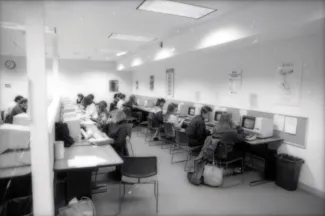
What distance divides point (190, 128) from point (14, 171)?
8.77 feet

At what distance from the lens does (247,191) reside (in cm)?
314

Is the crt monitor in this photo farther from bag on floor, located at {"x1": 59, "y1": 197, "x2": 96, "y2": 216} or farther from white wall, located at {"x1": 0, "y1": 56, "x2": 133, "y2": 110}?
white wall, located at {"x1": 0, "y1": 56, "x2": 133, "y2": 110}

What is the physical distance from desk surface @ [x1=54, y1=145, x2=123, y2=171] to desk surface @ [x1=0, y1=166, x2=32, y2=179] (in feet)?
0.82

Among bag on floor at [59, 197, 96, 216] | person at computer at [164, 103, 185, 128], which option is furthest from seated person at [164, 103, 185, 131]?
bag on floor at [59, 197, 96, 216]

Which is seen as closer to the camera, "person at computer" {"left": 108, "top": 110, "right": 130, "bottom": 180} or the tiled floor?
the tiled floor

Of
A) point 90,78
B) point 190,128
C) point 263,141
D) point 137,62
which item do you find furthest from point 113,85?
point 263,141

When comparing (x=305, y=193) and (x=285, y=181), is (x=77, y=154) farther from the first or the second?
(x=305, y=193)

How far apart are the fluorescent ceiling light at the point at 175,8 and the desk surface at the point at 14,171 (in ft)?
8.06

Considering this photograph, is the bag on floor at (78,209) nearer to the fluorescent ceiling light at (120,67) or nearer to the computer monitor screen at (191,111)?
the computer monitor screen at (191,111)

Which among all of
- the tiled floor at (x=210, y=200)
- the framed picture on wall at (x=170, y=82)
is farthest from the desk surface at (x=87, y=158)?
the framed picture on wall at (x=170, y=82)

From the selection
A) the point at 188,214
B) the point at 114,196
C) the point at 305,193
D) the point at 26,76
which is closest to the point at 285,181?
the point at 305,193

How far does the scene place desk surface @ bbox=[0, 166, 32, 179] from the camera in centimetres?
200

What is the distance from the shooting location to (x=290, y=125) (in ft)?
11.2

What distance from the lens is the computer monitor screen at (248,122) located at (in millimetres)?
3771
